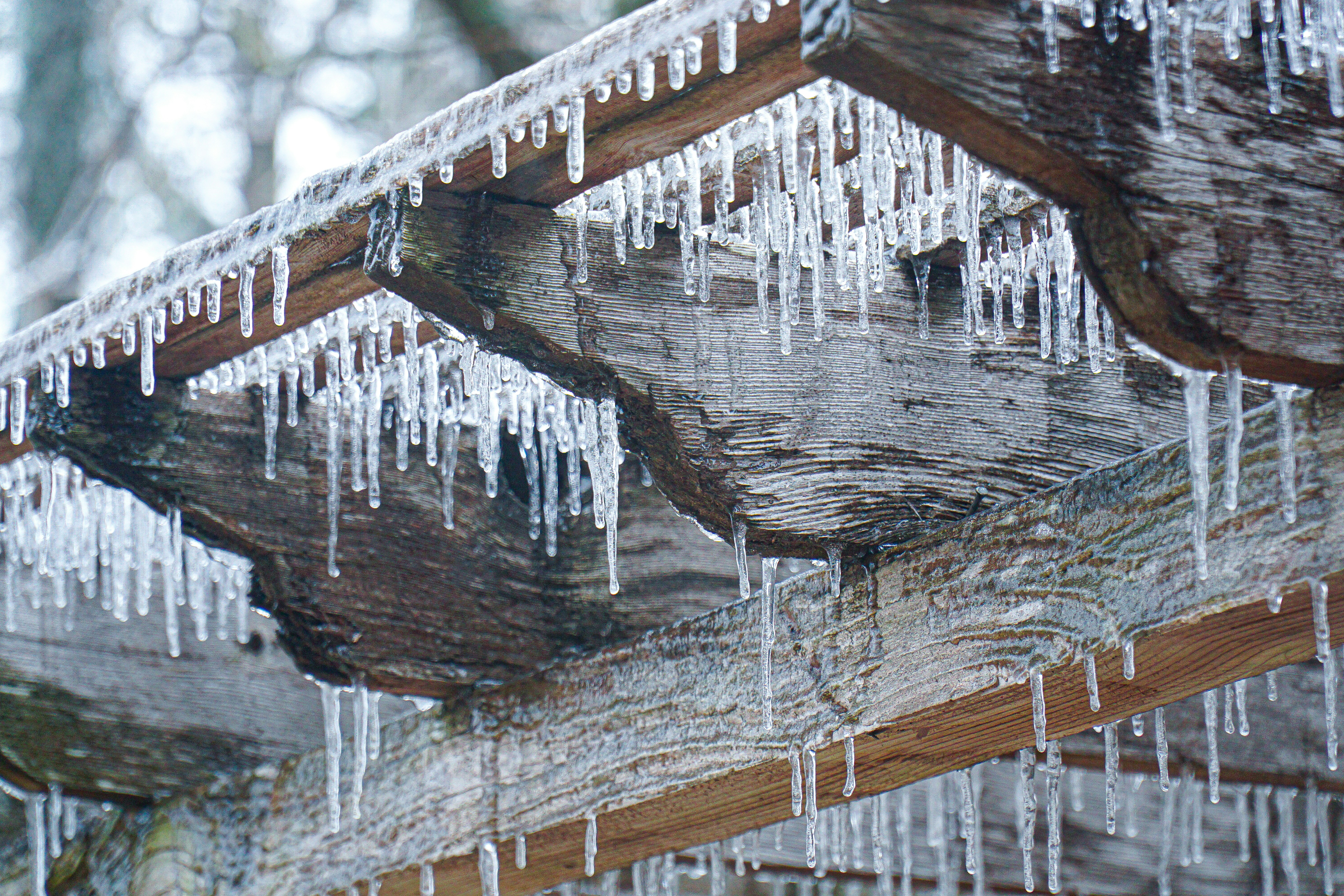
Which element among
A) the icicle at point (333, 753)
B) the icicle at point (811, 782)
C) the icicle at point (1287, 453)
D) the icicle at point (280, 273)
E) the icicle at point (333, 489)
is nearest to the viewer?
the icicle at point (1287, 453)

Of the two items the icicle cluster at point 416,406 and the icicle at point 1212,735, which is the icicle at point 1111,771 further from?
the icicle cluster at point 416,406

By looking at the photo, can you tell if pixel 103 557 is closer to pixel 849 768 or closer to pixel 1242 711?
pixel 849 768

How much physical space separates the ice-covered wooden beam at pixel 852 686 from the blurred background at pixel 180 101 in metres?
5.52

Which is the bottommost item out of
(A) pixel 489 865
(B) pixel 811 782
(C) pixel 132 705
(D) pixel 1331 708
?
(A) pixel 489 865

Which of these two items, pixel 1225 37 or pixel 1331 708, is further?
pixel 1331 708

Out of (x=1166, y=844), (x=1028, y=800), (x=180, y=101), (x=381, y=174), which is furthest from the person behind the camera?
(x=180, y=101)

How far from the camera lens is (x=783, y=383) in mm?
1889

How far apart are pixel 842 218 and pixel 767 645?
0.63 m

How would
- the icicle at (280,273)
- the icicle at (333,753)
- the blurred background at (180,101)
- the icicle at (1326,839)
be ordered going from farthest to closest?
1. the blurred background at (180,101)
2. the icicle at (1326,839)
3. the icicle at (333,753)
4. the icicle at (280,273)

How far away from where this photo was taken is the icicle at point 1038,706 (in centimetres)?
174

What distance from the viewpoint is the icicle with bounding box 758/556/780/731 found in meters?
2.01

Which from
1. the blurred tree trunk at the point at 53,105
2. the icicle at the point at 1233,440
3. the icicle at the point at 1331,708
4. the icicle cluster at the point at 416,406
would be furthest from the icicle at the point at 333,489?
the blurred tree trunk at the point at 53,105

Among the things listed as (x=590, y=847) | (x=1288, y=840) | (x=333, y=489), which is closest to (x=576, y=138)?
(x=333, y=489)

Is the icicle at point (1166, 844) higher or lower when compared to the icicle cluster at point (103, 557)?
lower
